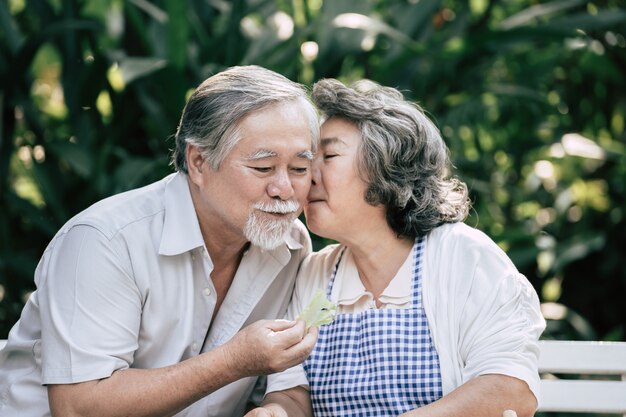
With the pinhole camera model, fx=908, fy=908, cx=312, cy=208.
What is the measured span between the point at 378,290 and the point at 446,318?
0.26 m

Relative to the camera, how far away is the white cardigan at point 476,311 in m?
2.31

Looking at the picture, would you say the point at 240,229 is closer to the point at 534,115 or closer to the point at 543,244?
the point at 543,244

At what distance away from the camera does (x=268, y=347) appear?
2154 millimetres

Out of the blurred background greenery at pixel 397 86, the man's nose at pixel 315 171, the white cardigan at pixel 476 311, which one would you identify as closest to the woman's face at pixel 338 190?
the man's nose at pixel 315 171

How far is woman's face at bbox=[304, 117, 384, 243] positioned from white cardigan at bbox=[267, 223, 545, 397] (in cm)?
23

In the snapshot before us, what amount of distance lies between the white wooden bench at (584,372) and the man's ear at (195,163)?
1.16 metres

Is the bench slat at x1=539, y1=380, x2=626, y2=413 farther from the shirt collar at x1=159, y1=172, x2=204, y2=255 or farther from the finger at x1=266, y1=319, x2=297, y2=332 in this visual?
the shirt collar at x1=159, y1=172, x2=204, y2=255

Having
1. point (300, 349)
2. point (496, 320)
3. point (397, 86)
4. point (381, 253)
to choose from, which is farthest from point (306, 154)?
point (397, 86)

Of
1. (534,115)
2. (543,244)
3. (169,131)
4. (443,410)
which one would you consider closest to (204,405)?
(443,410)

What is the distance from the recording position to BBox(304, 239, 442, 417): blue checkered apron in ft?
8.02

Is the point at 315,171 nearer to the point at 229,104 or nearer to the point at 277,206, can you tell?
the point at 277,206

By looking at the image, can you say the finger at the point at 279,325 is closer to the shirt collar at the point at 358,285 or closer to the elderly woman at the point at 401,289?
the elderly woman at the point at 401,289

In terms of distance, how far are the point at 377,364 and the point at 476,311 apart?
317 mm

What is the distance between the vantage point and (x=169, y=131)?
12.6ft
